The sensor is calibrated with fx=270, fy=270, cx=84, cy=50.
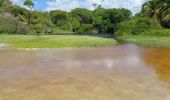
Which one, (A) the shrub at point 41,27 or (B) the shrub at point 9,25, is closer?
(B) the shrub at point 9,25

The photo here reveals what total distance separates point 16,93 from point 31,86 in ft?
3.76

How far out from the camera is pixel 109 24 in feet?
274

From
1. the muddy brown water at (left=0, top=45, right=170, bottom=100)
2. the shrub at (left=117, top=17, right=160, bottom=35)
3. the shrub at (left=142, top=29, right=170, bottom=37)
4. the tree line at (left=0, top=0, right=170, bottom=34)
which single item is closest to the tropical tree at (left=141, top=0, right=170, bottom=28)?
the tree line at (left=0, top=0, right=170, bottom=34)

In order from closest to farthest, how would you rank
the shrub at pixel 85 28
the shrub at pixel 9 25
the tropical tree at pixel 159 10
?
the shrub at pixel 9 25 → the tropical tree at pixel 159 10 → the shrub at pixel 85 28

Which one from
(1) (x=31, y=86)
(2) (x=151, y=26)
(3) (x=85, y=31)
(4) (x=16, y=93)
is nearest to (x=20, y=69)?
(1) (x=31, y=86)

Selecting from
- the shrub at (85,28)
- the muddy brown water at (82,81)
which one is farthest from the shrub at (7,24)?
the muddy brown water at (82,81)

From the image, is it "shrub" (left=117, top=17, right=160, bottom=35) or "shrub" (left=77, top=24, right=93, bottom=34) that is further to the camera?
"shrub" (left=77, top=24, right=93, bottom=34)

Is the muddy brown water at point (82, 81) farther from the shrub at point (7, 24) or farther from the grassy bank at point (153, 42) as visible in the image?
the shrub at point (7, 24)

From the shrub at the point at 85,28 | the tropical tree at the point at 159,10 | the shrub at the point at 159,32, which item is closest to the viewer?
the shrub at the point at 159,32

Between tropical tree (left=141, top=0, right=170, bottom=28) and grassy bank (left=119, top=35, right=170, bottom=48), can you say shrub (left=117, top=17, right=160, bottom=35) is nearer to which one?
tropical tree (left=141, top=0, right=170, bottom=28)

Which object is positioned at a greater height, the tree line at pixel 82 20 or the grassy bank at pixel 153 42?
the tree line at pixel 82 20

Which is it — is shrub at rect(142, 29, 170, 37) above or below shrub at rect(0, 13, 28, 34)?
below

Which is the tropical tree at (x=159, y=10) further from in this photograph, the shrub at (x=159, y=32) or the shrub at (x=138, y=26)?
the shrub at (x=159, y=32)

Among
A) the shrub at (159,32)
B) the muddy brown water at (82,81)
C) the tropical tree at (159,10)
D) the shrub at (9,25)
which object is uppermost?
the tropical tree at (159,10)
